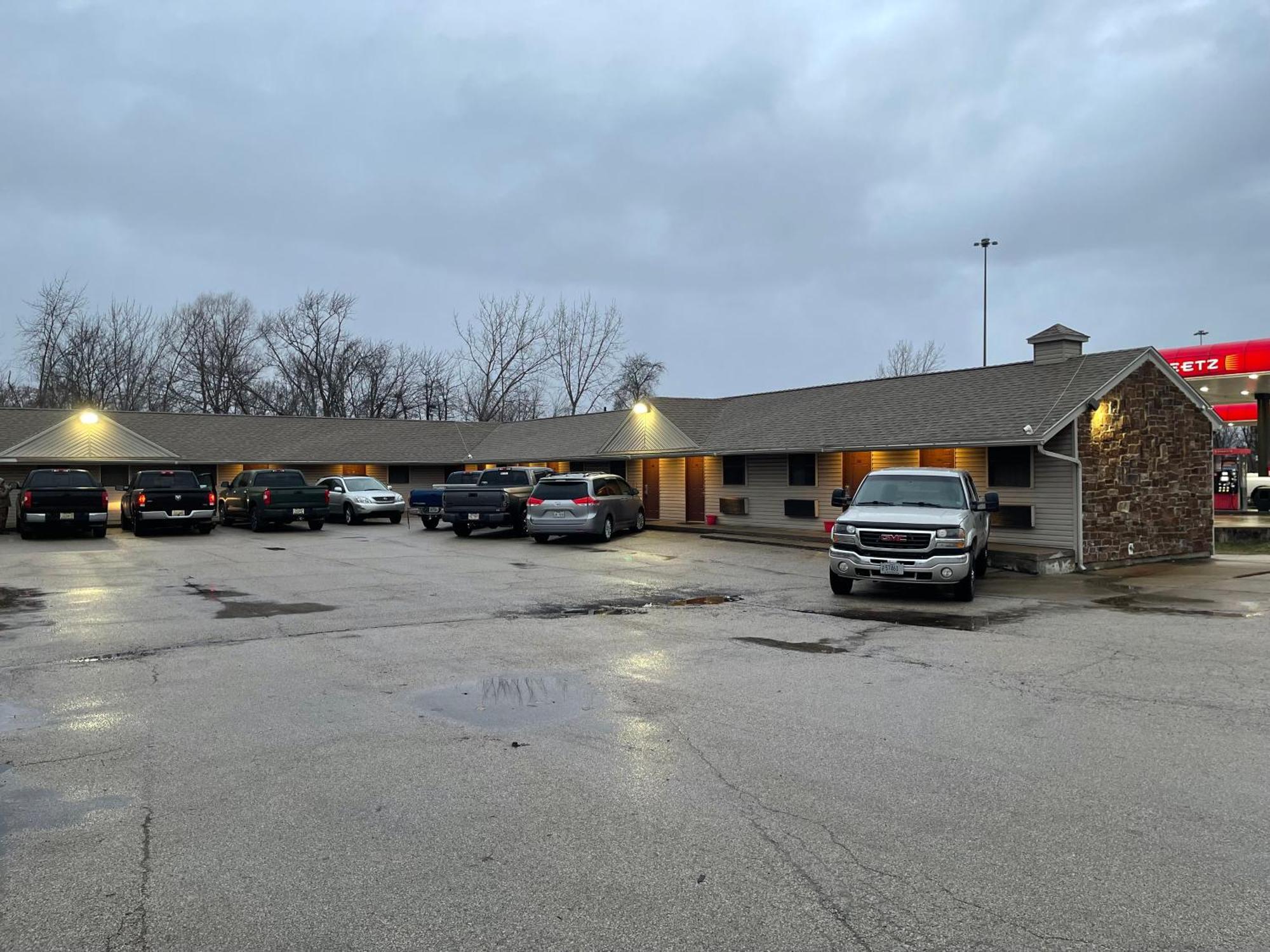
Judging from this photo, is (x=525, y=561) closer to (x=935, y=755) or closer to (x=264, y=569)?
(x=264, y=569)

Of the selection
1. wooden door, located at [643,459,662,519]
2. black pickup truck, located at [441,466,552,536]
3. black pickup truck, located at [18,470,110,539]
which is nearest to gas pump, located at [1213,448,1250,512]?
wooden door, located at [643,459,662,519]

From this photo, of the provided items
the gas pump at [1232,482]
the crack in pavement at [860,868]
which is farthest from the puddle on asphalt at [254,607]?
the gas pump at [1232,482]

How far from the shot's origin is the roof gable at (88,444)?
2984 centimetres

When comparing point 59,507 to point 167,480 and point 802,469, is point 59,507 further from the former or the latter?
point 802,469

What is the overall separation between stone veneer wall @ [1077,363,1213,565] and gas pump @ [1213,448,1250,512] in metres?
14.1

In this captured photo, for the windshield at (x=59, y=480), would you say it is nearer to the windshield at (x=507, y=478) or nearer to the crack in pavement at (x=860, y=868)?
the windshield at (x=507, y=478)

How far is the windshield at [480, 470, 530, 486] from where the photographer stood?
25.6 meters

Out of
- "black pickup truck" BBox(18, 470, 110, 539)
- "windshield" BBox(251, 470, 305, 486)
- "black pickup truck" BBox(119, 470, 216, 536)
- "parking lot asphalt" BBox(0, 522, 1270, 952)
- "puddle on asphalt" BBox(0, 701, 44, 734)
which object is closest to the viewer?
"parking lot asphalt" BBox(0, 522, 1270, 952)

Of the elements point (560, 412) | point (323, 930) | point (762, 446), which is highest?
point (560, 412)

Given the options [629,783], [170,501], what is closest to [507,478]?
[170,501]

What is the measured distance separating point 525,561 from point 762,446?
853cm

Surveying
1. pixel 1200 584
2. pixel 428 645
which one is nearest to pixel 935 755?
pixel 428 645

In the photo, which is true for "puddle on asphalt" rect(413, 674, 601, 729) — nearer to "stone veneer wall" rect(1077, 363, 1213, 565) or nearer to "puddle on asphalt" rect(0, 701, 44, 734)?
"puddle on asphalt" rect(0, 701, 44, 734)

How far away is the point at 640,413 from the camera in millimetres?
29234
